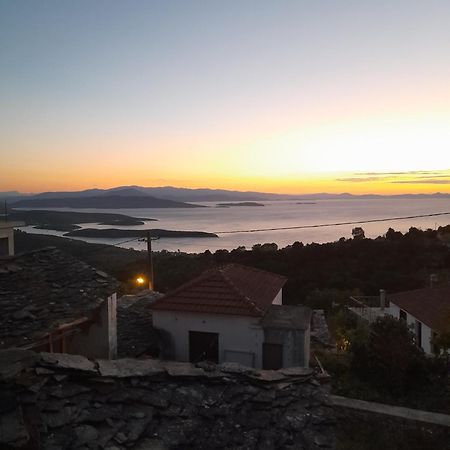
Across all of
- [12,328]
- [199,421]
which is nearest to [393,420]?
[199,421]

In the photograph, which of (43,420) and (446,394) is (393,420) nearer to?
(446,394)

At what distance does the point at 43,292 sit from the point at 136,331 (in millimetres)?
4959

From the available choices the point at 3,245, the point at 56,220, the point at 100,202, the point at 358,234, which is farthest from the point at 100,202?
the point at 3,245

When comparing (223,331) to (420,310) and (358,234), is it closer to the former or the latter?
(420,310)

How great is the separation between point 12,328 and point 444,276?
32.5 metres

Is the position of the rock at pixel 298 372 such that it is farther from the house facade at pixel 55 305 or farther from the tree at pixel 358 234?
the tree at pixel 358 234

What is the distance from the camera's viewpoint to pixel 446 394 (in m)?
8.45

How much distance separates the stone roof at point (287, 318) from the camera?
11.2 meters

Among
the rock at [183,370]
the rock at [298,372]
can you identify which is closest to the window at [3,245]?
the rock at [183,370]

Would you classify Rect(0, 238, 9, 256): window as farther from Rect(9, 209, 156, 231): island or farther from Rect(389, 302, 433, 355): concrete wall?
Rect(9, 209, 156, 231): island

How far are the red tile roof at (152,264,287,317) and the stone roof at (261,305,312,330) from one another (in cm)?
27

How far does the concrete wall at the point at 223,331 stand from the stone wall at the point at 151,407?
5.76 meters

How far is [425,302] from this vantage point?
2034 centimetres

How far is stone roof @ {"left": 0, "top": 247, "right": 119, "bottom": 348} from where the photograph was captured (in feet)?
23.0
